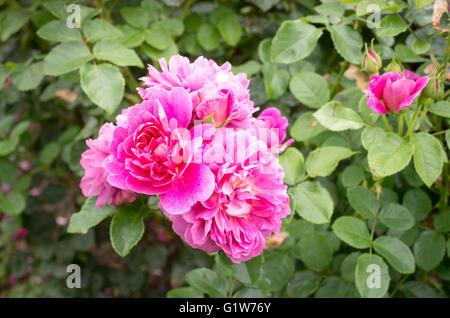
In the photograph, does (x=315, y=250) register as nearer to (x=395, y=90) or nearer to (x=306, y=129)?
(x=306, y=129)

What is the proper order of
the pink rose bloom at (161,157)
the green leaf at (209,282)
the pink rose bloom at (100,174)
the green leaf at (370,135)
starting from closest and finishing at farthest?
the pink rose bloom at (161,157)
the pink rose bloom at (100,174)
the green leaf at (370,135)
the green leaf at (209,282)

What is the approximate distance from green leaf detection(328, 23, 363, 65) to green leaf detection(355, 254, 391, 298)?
Result: 0.50 metres

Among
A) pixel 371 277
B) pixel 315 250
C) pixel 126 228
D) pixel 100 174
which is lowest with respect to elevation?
pixel 315 250

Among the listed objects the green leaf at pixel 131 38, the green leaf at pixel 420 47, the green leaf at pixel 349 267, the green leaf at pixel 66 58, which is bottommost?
the green leaf at pixel 349 267

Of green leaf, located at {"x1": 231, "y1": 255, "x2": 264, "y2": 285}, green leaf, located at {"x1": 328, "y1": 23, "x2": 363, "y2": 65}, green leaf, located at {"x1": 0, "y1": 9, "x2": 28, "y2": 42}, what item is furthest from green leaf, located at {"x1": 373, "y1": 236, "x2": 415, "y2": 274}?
green leaf, located at {"x1": 0, "y1": 9, "x2": 28, "y2": 42}

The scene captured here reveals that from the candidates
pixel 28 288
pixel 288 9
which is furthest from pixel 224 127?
pixel 28 288

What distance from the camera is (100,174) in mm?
779

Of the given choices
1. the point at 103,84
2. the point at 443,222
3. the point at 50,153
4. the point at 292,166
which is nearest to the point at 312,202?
the point at 292,166

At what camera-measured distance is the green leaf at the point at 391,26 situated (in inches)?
40.3

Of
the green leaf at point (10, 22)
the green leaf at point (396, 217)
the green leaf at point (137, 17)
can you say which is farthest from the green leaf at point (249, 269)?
the green leaf at point (10, 22)

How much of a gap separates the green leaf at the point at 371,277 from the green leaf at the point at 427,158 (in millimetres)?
244

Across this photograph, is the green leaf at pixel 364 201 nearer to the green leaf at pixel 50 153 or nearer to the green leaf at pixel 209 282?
the green leaf at pixel 209 282

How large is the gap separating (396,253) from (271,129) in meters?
0.46

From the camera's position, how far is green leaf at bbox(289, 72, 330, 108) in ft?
3.65
